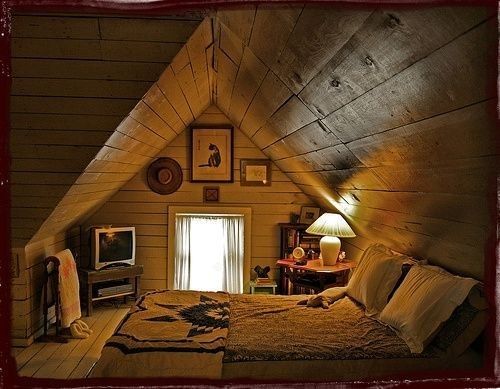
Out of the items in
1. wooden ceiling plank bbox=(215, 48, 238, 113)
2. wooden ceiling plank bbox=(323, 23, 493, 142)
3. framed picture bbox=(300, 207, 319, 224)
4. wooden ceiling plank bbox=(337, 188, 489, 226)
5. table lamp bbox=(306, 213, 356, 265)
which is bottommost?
table lamp bbox=(306, 213, 356, 265)

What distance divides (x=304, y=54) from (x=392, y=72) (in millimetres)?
435

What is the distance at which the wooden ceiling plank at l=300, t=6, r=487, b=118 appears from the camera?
41.7 inches

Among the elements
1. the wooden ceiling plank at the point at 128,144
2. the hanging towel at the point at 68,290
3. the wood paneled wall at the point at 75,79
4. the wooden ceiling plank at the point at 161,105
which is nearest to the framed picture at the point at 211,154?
the wooden ceiling plank at the point at 128,144

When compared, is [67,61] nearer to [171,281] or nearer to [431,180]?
[431,180]

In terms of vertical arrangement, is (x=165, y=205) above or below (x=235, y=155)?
below

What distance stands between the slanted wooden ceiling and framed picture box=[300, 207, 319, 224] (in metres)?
1.19

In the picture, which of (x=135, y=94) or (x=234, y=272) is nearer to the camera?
(x=135, y=94)

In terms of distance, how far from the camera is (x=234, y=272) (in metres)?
5.34

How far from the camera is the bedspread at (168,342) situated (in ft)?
7.45

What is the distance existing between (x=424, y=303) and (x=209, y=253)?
3194 millimetres

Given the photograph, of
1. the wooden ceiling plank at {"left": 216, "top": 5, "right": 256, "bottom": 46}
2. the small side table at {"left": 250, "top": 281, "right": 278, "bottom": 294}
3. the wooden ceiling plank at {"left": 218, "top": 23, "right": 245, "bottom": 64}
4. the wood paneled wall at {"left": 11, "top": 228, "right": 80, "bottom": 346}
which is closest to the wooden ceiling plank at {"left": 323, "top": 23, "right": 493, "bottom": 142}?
the wooden ceiling plank at {"left": 216, "top": 5, "right": 256, "bottom": 46}

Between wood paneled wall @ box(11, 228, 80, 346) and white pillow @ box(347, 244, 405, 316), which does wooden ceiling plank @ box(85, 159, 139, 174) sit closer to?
wood paneled wall @ box(11, 228, 80, 346)

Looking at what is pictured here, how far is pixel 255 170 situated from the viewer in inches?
207

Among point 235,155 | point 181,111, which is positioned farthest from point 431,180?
point 235,155
